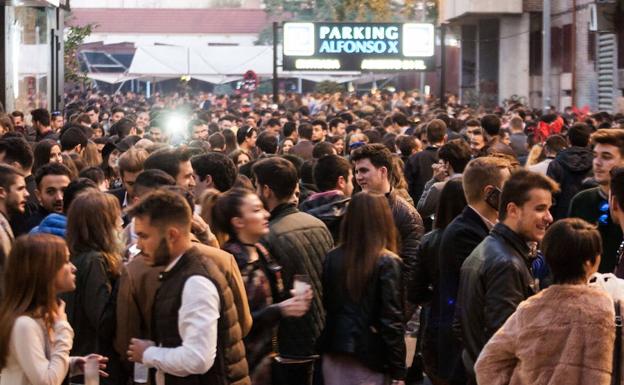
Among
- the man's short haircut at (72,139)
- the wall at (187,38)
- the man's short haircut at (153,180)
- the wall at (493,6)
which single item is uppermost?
the wall at (187,38)

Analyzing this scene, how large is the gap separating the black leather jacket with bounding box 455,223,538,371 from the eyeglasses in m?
2.41

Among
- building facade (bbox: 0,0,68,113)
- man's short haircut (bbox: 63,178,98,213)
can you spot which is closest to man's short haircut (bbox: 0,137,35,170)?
man's short haircut (bbox: 63,178,98,213)

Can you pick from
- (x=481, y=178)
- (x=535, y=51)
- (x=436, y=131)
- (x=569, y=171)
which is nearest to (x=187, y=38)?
(x=535, y=51)

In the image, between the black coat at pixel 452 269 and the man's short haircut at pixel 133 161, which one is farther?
the man's short haircut at pixel 133 161

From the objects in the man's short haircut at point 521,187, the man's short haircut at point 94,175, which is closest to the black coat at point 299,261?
the man's short haircut at point 521,187

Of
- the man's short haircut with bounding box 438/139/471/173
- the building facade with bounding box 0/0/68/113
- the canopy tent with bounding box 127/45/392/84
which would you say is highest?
the canopy tent with bounding box 127/45/392/84

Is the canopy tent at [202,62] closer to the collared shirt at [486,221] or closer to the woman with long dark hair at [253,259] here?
the collared shirt at [486,221]

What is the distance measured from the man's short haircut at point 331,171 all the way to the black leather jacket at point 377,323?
6.35 ft

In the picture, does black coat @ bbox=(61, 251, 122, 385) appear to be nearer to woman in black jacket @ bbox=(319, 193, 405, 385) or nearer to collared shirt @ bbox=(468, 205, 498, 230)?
woman in black jacket @ bbox=(319, 193, 405, 385)

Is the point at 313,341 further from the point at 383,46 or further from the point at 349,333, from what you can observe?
the point at 383,46

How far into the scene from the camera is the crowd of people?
587 centimetres

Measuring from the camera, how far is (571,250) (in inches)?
225

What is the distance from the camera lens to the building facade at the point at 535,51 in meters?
35.4

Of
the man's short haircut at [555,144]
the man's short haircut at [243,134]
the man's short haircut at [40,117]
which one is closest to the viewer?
the man's short haircut at [555,144]
